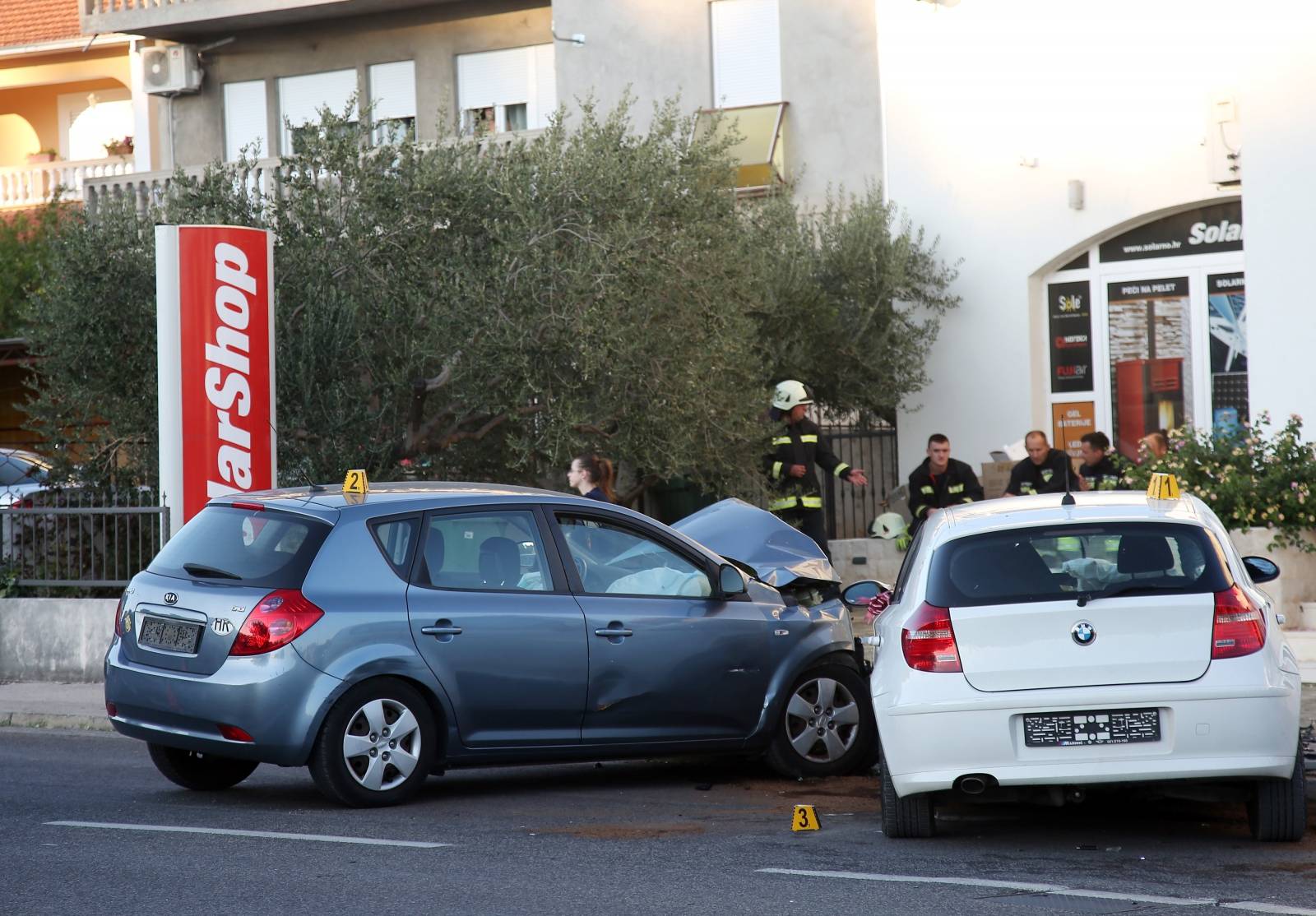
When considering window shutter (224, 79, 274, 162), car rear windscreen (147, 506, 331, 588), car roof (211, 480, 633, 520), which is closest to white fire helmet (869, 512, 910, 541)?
car roof (211, 480, 633, 520)

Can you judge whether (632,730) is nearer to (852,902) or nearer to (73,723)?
(852,902)

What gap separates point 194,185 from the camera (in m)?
15.2

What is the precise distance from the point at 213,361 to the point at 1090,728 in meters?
8.02

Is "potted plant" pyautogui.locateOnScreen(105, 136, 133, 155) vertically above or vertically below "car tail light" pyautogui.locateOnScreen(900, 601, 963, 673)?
above

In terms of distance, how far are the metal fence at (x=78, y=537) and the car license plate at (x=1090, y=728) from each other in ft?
28.2

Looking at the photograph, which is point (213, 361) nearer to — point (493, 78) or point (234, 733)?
point (234, 733)

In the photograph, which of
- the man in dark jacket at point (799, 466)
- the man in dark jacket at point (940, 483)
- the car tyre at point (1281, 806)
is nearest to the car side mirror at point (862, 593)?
the car tyre at point (1281, 806)

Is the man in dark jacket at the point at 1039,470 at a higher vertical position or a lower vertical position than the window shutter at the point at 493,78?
lower

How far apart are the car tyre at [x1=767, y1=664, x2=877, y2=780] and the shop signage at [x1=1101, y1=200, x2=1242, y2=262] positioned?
10.7 meters

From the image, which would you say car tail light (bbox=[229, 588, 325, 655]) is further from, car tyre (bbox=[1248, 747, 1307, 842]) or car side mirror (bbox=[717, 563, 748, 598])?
car tyre (bbox=[1248, 747, 1307, 842])

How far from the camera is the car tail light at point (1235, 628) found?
6.83m

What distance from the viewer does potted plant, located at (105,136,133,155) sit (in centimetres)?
3009

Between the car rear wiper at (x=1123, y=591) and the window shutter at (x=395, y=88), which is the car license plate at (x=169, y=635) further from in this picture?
the window shutter at (x=395, y=88)

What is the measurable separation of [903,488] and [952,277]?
2386mm
